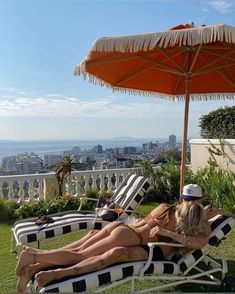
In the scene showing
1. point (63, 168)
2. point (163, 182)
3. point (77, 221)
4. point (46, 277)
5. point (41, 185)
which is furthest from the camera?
point (163, 182)

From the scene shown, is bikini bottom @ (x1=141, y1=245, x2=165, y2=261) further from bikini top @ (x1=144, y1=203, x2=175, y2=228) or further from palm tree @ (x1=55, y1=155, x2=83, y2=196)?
palm tree @ (x1=55, y1=155, x2=83, y2=196)

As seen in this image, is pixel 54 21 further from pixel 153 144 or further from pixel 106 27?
pixel 153 144

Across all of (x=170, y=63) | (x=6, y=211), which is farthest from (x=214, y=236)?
(x=6, y=211)

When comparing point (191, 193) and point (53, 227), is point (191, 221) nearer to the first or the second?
point (191, 193)

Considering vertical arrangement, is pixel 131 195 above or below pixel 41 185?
above

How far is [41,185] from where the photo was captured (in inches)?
386

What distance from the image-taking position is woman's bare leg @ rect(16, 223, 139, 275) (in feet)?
12.4

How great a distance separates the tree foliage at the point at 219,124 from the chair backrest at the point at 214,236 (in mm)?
6410

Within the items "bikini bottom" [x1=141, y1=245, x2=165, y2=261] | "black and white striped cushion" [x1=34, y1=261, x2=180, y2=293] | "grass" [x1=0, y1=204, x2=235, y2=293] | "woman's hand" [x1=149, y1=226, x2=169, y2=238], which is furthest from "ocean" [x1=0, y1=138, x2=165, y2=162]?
"black and white striped cushion" [x1=34, y1=261, x2=180, y2=293]

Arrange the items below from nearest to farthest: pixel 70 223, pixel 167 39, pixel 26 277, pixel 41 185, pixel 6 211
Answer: pixel 26 277, pixel 167 39, pixel 70 223, pixel 6 211, pixel 41 185

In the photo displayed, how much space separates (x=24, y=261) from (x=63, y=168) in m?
5.63

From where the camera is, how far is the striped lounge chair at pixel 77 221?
4949mm

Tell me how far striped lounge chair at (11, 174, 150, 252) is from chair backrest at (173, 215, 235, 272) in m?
1.73

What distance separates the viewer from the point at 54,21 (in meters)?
8.08
